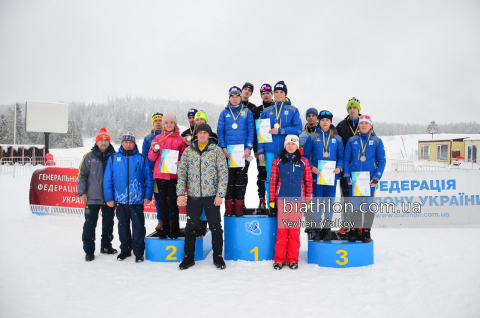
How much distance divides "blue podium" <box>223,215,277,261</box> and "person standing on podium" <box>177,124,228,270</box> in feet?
1.00

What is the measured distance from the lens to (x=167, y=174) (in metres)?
4.33

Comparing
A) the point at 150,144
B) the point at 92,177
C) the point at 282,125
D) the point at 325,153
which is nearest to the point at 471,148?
the point at 325,153

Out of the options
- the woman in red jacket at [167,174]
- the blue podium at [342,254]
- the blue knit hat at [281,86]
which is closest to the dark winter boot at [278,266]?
the blue podium at [342,254]

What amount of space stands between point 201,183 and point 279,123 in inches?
59.4

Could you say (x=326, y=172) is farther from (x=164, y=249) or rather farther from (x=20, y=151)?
(x=20, y=151)

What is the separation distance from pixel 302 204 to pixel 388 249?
7.38 feet

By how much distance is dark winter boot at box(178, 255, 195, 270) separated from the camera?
4070mm

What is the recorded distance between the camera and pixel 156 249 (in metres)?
4.42

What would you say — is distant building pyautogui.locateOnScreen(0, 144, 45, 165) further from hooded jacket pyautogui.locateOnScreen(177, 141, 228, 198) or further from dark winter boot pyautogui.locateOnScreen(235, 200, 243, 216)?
dark winter boot pyautogui.locateOnScreen(235, 200, 243, 216)

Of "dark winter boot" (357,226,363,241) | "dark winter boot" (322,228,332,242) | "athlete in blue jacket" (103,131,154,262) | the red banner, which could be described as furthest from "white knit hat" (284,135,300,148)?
the red banner

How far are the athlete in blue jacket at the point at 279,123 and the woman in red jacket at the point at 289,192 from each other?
304mm

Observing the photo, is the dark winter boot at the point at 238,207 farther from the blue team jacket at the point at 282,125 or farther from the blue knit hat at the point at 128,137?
the blue knit hat at the point at 128,137

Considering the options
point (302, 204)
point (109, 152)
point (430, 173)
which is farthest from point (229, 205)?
point (430, 173)

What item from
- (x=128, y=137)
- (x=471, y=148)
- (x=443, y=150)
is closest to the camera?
(x=128, y=137)
